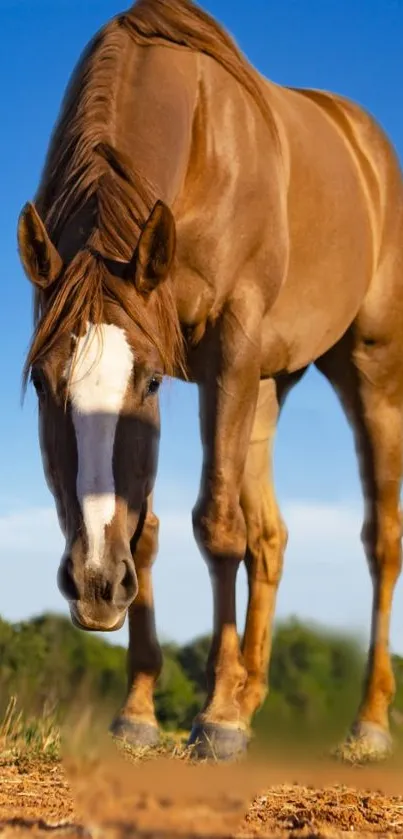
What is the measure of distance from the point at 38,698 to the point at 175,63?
2989 mm

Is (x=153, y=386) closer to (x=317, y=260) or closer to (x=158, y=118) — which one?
(x=158, y=118)

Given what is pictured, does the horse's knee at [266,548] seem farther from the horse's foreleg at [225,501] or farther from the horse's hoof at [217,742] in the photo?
the horse's hoof at [217,742]

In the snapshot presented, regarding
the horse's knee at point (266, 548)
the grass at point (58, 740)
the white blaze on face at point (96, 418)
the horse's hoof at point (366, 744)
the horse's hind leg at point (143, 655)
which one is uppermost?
the white blaze on face at point (96, 418)

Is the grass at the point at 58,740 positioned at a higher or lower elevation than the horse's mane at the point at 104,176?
lower

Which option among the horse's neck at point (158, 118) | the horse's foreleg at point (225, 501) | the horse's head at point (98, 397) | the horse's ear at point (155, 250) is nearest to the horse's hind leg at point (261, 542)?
the horse's foreleg at point (225, 501)

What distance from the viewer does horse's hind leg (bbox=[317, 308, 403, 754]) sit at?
6816mm

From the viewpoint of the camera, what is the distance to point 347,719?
5.95 meters

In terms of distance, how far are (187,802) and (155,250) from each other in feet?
Answer: 6.09

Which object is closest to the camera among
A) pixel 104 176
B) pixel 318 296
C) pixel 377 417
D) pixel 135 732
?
pixel 104 176

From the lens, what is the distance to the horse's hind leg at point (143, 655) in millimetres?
5344

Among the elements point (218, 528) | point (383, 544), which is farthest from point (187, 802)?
point (383, 544)

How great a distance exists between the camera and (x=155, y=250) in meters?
4.29

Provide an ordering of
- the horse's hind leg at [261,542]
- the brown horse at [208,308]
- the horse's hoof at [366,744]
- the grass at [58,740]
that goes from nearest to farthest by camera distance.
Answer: the brown horse at [208,308]
the grass at [58,740]
the horse's hoof at [366,744]
the horse's hind leg at [261,542]

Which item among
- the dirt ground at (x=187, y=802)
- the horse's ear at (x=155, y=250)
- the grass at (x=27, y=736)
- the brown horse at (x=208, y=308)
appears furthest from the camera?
the grass at (x=27, y=736)
